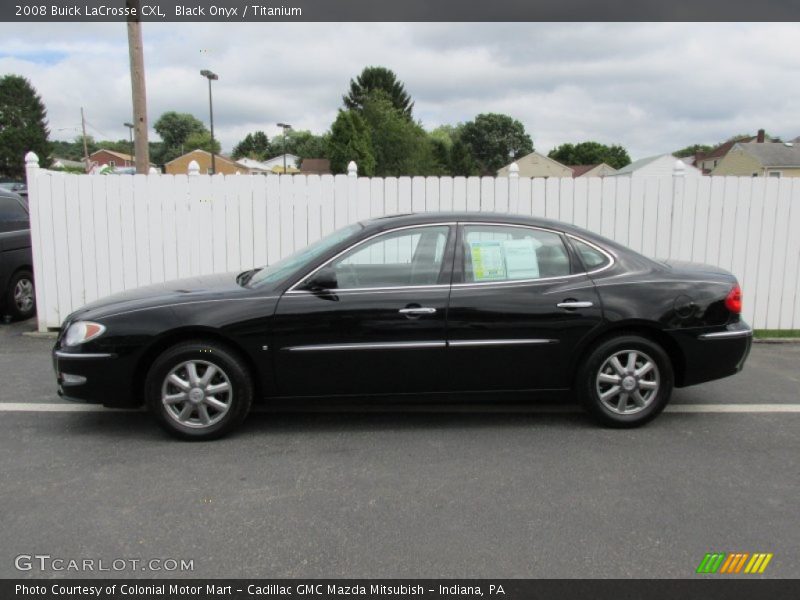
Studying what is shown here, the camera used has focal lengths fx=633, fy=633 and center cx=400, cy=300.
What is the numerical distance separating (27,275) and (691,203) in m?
8.69

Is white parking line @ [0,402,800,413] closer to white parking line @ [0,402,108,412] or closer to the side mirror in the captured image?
white parking line @ [0,402,108,412]

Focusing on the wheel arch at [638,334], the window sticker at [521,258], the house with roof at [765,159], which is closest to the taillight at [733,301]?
the wheel arch at [638,334]

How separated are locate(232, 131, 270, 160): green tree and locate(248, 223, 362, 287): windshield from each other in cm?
12855

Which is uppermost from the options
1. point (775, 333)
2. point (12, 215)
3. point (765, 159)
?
point (765, 159)

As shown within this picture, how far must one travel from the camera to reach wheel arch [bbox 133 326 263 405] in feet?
14.1

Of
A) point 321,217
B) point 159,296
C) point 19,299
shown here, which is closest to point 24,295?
point 19,299

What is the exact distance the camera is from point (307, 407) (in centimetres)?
517

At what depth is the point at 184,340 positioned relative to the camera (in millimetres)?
4375

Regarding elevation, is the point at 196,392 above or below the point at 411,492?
above

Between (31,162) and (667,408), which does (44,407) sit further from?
(667,408)

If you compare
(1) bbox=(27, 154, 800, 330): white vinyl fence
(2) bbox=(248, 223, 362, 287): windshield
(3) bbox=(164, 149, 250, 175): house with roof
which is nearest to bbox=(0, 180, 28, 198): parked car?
(1) bbox=(27, 154, 800, 330): white vinyl fence

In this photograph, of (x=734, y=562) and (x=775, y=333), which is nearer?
(x=734, y=562)

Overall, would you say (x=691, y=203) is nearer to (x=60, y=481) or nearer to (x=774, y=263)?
(x=774, y=263)

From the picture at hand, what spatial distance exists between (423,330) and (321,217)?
3797 millimetres
